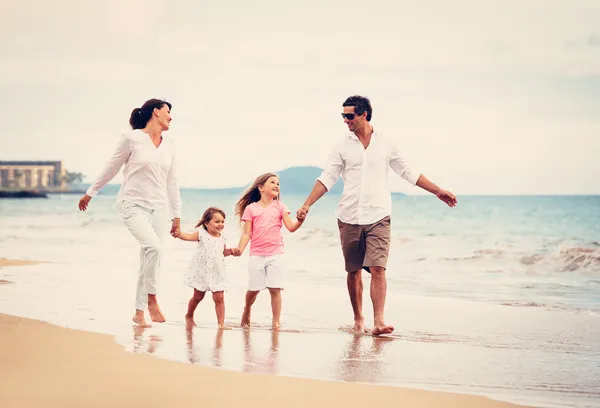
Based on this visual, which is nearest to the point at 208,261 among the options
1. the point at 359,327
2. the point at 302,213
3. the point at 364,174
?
the point at 302,213

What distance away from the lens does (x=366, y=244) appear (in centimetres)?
764

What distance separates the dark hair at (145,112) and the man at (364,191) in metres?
1.50

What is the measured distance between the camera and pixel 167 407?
465 cm

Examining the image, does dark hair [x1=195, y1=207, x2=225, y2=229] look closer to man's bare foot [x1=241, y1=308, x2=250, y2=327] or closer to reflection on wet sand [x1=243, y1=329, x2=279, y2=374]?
man's bare foot [x1=241, y1=308, x2=250, y2=327]

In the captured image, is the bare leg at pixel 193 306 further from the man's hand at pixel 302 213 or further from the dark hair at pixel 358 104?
the dark hair at pixel 358 104

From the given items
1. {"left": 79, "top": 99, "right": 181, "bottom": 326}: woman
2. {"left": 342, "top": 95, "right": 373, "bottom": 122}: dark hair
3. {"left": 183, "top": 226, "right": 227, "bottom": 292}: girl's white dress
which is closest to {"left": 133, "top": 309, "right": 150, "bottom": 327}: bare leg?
{"left": 79, "top": 99, "right": 181, "bottom": 326}: woman

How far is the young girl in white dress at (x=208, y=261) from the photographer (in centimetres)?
779

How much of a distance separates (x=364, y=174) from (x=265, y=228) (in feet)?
3.17

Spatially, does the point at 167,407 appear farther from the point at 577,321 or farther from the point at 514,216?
the point at 514,216

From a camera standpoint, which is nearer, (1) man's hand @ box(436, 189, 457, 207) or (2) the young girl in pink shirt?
(1) man's hand @ box(436, 189, 457, 207)

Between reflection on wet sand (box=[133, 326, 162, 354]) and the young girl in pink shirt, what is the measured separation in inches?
40.9

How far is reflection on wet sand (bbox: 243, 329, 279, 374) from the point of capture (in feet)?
18.5

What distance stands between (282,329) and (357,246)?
3.10 feet

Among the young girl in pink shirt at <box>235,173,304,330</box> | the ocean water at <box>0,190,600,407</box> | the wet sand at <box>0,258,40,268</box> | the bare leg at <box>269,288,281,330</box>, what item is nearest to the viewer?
the ocean water at <box>0,190,600,407</box>
